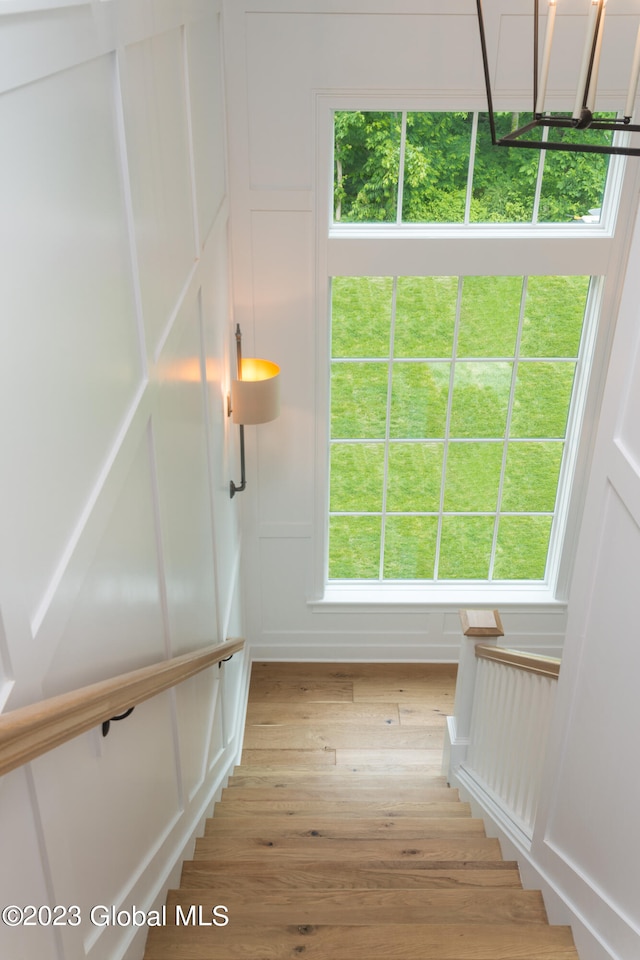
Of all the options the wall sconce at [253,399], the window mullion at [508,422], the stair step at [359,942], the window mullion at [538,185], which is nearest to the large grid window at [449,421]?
the window mullion at [508,422]

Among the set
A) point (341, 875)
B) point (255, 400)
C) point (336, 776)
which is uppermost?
point (255, 400)

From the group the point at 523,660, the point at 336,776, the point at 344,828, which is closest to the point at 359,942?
the point at 344,828

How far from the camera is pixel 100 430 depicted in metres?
1.56

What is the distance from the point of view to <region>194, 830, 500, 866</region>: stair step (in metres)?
2.86

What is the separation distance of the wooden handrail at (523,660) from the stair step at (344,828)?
2.28 feet

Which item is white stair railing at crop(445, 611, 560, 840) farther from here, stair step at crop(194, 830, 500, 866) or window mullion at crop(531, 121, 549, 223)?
window mullion at crop(531, 121, 549, 223)

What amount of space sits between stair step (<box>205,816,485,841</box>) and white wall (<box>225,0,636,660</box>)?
1.67 meters

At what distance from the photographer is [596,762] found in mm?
2242

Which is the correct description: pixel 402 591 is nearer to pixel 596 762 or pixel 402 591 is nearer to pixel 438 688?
pixel 438 688

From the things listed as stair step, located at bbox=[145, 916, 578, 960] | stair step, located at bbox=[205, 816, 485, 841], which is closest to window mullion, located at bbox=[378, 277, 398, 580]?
stair step, located at bbox=[205, 816, 485, 841]

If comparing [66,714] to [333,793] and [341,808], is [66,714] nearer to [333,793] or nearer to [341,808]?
[341,808]

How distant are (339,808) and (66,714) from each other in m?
2.60

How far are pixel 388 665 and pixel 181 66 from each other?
365 centimetres

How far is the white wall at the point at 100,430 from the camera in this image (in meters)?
1.17
